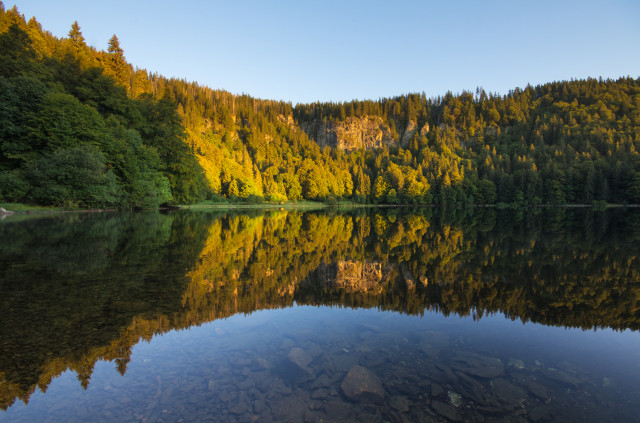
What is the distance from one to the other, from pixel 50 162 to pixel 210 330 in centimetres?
4146

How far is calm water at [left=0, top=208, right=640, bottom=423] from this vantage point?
388 centimetres

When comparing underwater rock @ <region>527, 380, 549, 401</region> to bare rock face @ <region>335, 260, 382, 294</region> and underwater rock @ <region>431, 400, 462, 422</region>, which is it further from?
bare rock face @ <region>335, 260, 382, 294</region>

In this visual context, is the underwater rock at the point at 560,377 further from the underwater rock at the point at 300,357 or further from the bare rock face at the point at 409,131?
the bare rock face at the point at 409,131

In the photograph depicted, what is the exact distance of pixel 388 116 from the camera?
645ft

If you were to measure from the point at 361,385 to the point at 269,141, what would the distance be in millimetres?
144182

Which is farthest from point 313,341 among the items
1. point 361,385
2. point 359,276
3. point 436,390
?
point 359,276

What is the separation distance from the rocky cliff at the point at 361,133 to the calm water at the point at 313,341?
575ft

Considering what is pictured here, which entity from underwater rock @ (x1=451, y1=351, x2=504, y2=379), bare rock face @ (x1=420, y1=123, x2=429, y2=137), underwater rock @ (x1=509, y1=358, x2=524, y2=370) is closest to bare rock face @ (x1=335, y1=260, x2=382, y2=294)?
underwater rock @ (x1=451, y1=351, x2=504, y2=379)

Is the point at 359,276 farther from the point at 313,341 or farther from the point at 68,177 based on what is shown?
the point at 68,177

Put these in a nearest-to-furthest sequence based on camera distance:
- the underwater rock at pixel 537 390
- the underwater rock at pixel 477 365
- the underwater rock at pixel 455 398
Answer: the underwater rock at pixel 455 398, the underwater rock at pixel 537 390, the underwater rock at pixel 477 365

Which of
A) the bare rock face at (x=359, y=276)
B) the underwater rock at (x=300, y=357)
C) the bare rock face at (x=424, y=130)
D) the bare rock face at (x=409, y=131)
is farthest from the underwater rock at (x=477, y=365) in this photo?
the bare rock face at (x=409, y=131)

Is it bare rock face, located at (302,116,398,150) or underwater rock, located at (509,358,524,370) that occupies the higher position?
bare rock face, located at (302,116,398,150)

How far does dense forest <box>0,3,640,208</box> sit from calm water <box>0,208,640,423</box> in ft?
117

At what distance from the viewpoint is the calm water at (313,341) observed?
12.7ft
